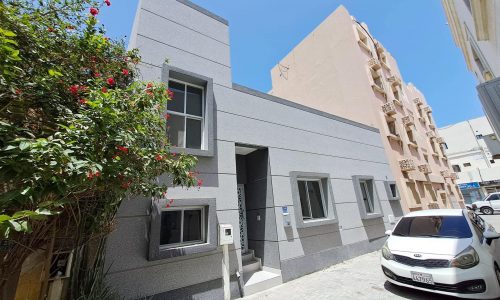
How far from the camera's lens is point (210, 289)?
461 centimetres

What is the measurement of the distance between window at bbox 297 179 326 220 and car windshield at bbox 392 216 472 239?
8.43 ft

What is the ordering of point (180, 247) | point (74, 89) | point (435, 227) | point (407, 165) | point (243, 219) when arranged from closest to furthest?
1. point (74, 89)
2. point (180, 247)
3. point (435, 227)
4. point (243, 219)
5. point (407, 165)

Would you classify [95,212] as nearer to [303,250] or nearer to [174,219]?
[174,219]

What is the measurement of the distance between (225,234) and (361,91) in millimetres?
12347

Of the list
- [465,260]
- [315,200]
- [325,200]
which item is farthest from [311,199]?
[465,260]

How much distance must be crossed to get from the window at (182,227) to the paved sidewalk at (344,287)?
189 cm

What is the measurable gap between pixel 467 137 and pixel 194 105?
46444 mm

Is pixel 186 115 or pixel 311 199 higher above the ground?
pixel 186 115

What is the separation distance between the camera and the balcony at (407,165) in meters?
12.0

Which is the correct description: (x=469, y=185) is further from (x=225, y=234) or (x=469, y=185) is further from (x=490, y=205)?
(x=225, y=234)

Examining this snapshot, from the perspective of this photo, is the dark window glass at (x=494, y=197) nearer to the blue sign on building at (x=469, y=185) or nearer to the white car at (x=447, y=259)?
the blue sign on building at (x=469, y=185)

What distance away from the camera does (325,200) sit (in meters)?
7.90

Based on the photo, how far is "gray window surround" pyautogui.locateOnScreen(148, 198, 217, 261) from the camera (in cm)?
415

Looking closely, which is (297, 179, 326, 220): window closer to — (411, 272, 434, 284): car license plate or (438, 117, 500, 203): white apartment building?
(411, 272, 434, 284): car license plate
